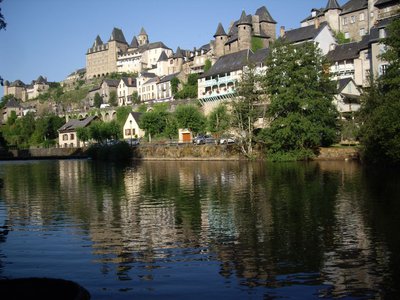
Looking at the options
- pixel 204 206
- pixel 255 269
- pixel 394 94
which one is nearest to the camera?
pixel 255 269

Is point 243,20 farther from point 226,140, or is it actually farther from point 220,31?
point 226,140

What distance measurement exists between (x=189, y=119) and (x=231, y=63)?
19.5 meters

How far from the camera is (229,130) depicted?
67.7 metres

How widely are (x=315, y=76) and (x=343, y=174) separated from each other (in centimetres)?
2298

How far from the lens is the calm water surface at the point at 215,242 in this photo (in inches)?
447

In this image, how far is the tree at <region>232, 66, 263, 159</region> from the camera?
64438 millimetres

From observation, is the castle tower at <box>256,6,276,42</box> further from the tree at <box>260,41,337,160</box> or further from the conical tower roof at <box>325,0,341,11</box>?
the tree at <box>260,41,337,160</box>

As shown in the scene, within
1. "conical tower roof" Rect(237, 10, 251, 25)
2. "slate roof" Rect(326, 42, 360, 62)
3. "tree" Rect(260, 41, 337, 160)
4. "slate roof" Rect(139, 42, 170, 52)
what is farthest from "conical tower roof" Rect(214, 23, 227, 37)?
"slate roof" Rect(139, 42, 170, 52)

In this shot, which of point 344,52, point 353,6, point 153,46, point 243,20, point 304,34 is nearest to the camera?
point 344,52

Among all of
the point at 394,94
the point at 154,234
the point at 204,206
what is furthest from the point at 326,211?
the point at 394,94

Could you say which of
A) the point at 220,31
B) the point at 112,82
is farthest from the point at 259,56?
the point at 112,82

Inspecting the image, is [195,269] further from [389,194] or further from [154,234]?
[389,194]

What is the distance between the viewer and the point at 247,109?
6519 centimetres

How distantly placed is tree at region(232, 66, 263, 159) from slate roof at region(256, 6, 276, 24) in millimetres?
60925
